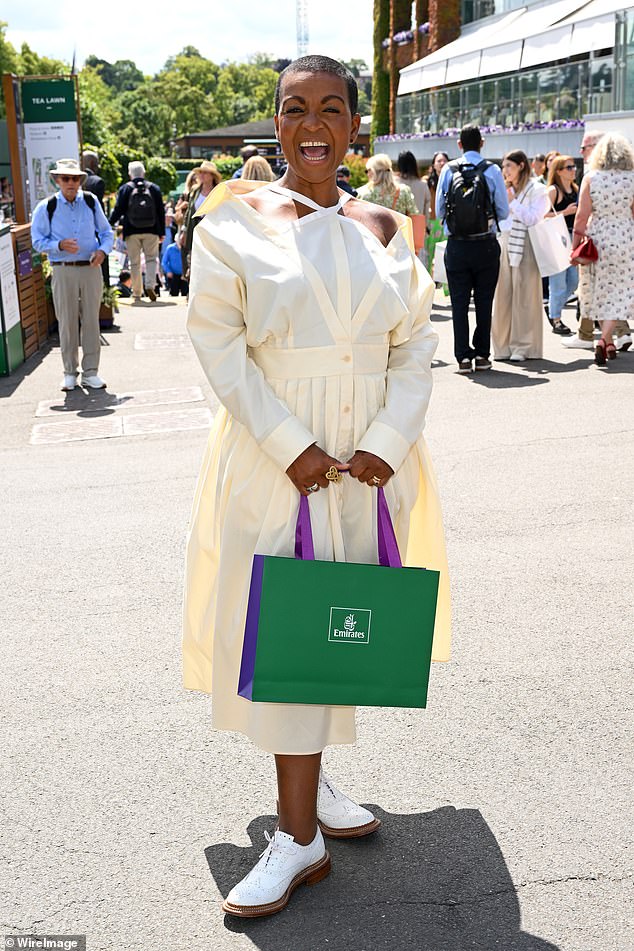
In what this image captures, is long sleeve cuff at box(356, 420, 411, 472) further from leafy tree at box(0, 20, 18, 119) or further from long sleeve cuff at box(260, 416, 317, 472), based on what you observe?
leafy tree at box(0, 20, 18, 119)

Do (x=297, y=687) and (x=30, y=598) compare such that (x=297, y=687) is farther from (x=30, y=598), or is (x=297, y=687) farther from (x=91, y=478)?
(x=91, y=478)

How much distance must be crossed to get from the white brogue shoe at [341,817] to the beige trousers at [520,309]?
28.1 ft

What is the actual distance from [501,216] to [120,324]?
6441 millimetres

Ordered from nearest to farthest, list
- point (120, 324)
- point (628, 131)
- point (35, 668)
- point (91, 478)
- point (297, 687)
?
point (297, 687), point (35, 668), point (91, 478), point (120, 324), point (628, 131)

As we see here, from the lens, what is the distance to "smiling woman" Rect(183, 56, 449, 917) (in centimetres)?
305

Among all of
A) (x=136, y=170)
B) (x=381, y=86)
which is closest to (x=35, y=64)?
(x=381, y=86)

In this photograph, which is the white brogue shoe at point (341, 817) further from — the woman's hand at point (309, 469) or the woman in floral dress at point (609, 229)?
the woman in floral dress at point (609, 229)

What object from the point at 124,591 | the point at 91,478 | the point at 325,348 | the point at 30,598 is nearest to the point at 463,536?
the point at 124,591

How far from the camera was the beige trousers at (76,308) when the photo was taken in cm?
1087

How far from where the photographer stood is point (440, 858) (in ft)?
10.9

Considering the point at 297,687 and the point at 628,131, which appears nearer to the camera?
the point at 297,687

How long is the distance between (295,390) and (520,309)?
877 centimetres

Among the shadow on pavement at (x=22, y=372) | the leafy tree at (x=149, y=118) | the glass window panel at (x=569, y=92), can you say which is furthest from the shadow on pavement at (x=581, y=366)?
the leafy tree at (x=149, y=118)

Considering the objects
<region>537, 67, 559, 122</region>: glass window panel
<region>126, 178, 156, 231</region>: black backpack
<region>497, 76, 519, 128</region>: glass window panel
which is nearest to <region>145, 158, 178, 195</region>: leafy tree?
<region>497, 76, 519, 128</region>: glass window panel
